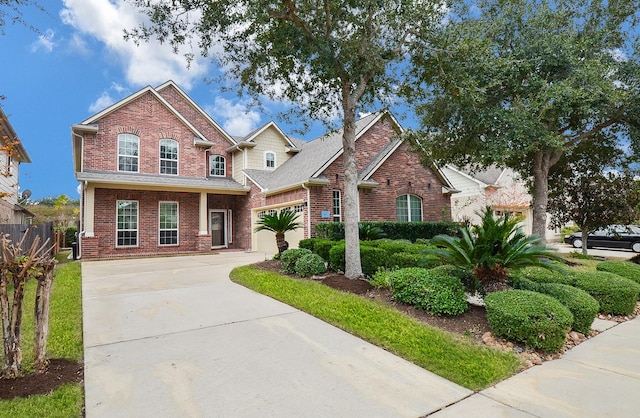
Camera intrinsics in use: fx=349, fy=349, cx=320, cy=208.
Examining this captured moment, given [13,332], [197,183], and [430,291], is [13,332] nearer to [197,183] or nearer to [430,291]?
[430,291]

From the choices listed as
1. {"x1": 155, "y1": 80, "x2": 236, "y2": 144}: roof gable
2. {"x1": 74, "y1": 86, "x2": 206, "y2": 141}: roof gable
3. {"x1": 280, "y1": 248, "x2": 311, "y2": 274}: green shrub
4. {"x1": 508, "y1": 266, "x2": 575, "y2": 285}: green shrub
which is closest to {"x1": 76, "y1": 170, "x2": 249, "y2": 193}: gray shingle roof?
{"x1": 74, "y1": 86, "x2": 206, "y2": 141}: roof gable

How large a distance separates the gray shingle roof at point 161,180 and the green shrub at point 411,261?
37.8 feet

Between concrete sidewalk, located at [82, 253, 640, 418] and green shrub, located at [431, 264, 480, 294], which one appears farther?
green shrub, located at [431, 264, 480, 294]

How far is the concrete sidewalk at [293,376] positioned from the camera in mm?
2844

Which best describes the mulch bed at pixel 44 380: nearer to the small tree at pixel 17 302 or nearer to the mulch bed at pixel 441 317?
the small tree at pixel 17 302

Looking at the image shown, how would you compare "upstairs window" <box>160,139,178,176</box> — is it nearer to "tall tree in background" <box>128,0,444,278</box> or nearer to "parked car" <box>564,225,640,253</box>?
"tall tree in background" <box>128,0,444,278</box>

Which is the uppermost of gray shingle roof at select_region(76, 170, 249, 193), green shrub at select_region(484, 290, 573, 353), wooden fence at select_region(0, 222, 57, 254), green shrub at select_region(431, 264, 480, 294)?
gray shingle roof at select_region(76, 170, 249, 193)

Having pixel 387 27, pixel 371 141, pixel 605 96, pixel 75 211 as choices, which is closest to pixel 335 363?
pixel 387 27

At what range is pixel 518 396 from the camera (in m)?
3.07

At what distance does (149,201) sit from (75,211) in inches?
766

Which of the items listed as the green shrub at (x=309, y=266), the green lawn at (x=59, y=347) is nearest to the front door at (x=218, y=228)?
the green lawn at (x=59, y=347)

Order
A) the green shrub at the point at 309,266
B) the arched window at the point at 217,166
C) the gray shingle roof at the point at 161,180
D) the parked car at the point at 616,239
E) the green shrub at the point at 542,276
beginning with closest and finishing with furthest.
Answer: the green shrub at the point at 542,276 < the green shrub at the point at 309,266 < the gray shingle roof at the point at 161,180 < the parked car at the point at 616,239 < the arched window at the point at 217,166

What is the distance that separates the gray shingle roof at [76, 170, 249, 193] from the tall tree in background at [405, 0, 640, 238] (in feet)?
32.9

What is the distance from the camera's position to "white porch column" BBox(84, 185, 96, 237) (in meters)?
14.4
